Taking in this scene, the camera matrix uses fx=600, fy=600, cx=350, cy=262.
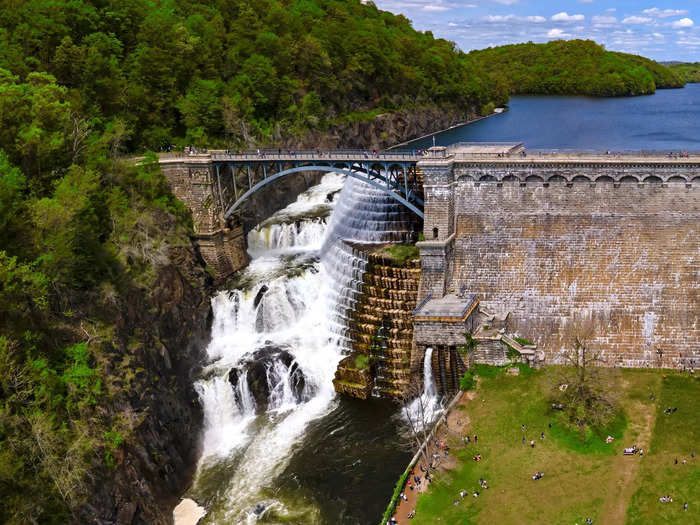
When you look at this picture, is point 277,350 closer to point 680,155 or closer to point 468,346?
point 468,346

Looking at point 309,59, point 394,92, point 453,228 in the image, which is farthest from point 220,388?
point 394,92

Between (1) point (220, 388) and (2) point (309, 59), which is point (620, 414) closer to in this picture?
(1) point (220, 388)

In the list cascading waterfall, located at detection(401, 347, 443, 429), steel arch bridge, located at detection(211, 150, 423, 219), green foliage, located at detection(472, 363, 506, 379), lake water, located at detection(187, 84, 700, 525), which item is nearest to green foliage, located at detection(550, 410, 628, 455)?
green foliage, located at detection(472, 363, 506, 379)

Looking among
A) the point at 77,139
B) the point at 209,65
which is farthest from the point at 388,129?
the point at 77,139

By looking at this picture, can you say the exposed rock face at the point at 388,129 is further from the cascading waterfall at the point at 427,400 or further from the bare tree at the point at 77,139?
the cascading waterfall at the point at 427,400

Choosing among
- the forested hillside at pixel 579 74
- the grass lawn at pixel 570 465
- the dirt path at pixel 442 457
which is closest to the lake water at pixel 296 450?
the dirt path at pixel 442 457

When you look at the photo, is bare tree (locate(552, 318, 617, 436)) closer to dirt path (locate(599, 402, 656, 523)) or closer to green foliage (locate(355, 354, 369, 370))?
dirt path (locate(599, 402, 656, 523))

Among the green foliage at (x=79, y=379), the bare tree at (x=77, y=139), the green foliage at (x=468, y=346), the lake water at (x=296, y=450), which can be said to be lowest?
the lake water at (x=296, y=450)
